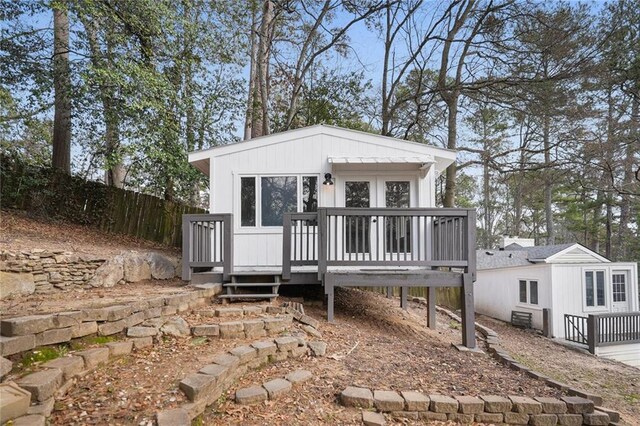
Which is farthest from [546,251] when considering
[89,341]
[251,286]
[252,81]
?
[89,341]

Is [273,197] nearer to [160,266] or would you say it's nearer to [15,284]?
[160,266]

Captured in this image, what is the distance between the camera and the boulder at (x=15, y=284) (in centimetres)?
447

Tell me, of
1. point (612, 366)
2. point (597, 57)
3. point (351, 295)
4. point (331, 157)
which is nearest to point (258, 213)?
point (331, 157)

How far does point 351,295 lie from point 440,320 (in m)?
2.21

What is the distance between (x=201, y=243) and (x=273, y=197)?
1618 millimetres

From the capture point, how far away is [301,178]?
659 cm

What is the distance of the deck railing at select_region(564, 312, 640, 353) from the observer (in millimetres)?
8883

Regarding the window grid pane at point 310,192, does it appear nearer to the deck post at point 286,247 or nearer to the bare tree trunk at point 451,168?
the deck post at point 286,247

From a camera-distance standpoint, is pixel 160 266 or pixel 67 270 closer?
pixel 67 270

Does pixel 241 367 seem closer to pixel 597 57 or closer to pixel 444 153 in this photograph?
pixel 444 153

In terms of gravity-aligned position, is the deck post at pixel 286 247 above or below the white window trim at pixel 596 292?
above

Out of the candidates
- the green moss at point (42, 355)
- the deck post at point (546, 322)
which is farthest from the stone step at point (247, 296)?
the deck post at point (546, 322)

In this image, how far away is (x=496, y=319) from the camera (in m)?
12.7

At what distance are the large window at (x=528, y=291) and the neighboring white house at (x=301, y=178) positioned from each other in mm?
7340
